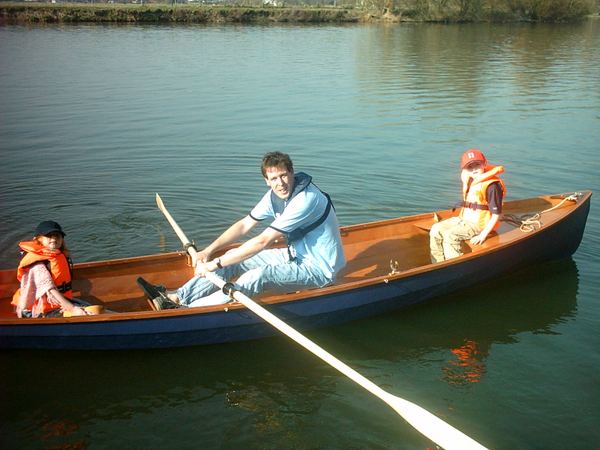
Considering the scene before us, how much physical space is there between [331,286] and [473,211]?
2.24 meters

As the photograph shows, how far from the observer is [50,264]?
5684mm

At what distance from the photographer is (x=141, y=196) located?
1033 cm

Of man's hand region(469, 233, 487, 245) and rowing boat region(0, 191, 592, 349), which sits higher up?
man's hand region(469, 233, 487, 245)

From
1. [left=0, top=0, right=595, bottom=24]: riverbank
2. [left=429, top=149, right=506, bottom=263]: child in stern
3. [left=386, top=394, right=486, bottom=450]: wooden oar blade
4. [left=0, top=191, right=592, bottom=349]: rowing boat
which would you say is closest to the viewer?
[left=386, top=394, right=486, bottom=450]: wooden oar blade

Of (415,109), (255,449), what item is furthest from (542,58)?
(255,449)

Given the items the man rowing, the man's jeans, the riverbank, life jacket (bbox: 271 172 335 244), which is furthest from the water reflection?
the riverbank

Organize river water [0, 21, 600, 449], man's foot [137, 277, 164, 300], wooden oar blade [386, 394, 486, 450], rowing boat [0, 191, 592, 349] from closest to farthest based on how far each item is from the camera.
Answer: wooden oar blade [386, 394, 486, 450] < river water [0, 21, 600, 449] < rowing boat [0, 191, 592, 349] < man's foot [137, 277, 164, 300]

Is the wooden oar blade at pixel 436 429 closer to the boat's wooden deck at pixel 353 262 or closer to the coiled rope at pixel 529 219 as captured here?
the boat's wooden deck at pixel 353 262

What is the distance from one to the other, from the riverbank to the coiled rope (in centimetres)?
4553

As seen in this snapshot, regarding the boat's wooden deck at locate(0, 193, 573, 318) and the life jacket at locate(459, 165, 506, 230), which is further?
the life jacket at locate(459, 165, 506, 230)

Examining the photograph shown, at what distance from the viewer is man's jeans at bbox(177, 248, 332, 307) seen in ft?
19.5

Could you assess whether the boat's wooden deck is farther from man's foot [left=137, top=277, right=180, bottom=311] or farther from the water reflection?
the water reflection

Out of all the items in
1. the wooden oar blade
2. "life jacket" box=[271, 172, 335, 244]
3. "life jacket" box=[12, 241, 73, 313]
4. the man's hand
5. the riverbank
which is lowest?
the wooden oar blade

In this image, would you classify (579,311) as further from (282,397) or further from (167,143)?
(167,143)
